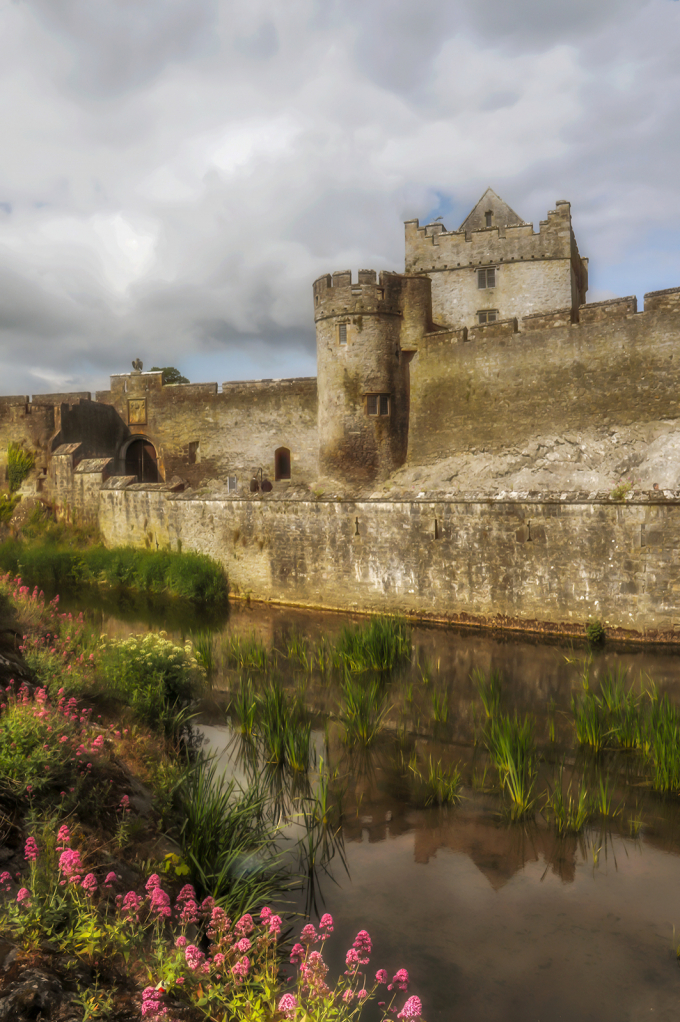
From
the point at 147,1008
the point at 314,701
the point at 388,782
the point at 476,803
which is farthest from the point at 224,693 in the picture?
the point at 147,1008

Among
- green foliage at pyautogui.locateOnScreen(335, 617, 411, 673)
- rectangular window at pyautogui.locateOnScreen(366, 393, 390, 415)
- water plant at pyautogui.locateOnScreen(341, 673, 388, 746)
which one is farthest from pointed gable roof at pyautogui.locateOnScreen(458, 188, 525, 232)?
water plant at pyautogui.locateOnScreen(341, 673, 388, 746)

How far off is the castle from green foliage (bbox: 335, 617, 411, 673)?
308cm

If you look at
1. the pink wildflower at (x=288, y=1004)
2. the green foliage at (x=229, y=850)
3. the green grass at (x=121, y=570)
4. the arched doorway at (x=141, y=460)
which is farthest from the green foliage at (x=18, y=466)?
the pink wildflower at (x=288, y=1004)

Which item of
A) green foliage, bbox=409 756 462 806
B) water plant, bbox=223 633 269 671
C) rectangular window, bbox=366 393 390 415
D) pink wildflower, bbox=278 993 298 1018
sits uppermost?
rectangular window, bbox=366 393 390 415

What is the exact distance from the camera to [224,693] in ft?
28.8

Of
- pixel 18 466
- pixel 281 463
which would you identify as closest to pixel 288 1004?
pixel 281 463

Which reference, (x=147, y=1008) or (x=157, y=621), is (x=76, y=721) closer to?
(x=147, y=1008)

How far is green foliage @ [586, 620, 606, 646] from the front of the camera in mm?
11117

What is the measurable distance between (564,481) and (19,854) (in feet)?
51.7

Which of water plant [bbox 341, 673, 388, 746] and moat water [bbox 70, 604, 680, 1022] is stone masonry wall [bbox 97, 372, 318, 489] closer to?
water plant [bbox 341, 673, 388, 746]

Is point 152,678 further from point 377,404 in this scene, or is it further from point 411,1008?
point 377,404

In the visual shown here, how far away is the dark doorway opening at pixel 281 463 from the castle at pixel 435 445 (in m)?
0.09

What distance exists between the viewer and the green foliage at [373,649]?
30.7 ft

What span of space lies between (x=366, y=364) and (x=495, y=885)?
677 inches
